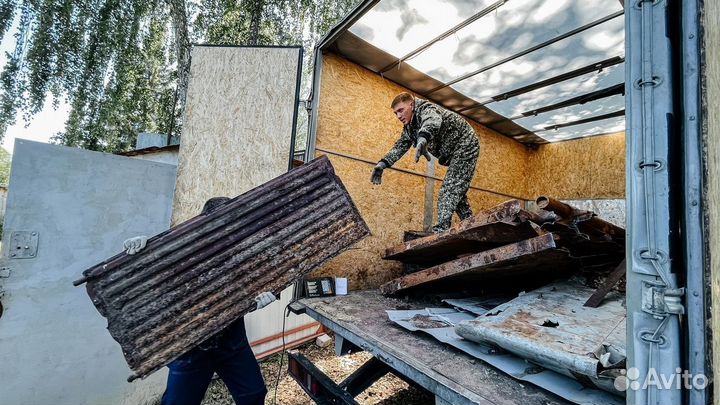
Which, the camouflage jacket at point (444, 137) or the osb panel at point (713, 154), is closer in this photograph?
the osb panel at point (713, 154)

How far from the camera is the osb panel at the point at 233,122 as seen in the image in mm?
2967

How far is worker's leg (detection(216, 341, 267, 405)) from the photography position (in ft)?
6.40

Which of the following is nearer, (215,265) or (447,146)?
(215,265)

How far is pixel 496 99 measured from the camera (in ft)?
13.9

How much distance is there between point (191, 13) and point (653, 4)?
1147 centimetres

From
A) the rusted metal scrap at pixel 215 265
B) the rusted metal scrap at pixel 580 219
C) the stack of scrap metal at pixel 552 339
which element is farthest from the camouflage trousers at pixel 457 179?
the rusted metal scrap at pixel 215 265

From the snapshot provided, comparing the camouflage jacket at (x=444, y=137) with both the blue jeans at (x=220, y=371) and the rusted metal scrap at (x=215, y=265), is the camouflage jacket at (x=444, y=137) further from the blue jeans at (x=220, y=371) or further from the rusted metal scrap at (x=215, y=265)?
the blue jeans at (x=220, y=371)

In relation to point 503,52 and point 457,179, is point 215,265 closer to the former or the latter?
point 457,179

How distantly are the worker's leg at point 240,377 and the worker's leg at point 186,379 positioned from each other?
15 cm

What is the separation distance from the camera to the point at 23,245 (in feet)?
6.97

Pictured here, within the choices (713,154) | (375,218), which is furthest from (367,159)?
(713,154)

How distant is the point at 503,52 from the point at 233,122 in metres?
2.99

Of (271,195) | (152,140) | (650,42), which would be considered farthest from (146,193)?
(152,140)

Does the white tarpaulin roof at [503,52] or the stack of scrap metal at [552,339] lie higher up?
the white tarpaulin roof at [503,52]
